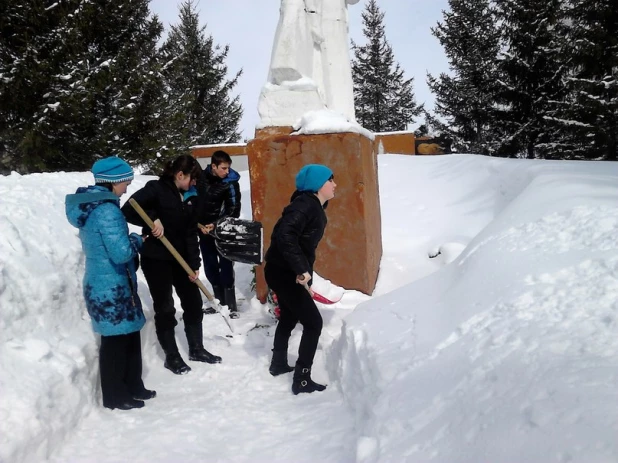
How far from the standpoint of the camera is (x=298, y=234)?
2768 millimetres

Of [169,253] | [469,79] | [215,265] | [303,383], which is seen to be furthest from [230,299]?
[469,79]

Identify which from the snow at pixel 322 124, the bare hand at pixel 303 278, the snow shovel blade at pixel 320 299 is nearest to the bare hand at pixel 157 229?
the bare hand at pixel 303 278

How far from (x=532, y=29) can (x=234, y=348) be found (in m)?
17.3

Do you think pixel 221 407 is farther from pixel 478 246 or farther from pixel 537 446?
pixel 478 246

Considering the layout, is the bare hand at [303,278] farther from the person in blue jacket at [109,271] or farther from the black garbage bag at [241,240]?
the black garbage bag at [241,240]

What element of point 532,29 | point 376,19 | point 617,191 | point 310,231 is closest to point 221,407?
point 310,231

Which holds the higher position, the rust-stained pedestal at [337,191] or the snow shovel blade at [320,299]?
the rust-stained pedestal at [337,191]

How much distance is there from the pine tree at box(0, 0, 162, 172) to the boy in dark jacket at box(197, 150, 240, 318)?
7.44 metres

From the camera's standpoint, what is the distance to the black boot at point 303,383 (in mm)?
2879

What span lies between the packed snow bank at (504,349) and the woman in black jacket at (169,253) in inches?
42.6

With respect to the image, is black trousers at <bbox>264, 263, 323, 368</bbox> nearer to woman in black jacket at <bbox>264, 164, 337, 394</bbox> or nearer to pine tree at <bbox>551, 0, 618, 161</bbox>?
woman in black jacket at <bbox>264, 164, 337, 394</bbox>

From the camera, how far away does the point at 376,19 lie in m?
30.2

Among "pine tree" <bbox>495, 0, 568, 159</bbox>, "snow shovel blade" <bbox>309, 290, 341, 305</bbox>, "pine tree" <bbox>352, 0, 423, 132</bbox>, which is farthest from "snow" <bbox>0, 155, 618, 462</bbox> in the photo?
"pine tree" <bbox>352, 0, 423, 132</bbox>

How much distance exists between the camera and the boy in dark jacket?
160 inches
